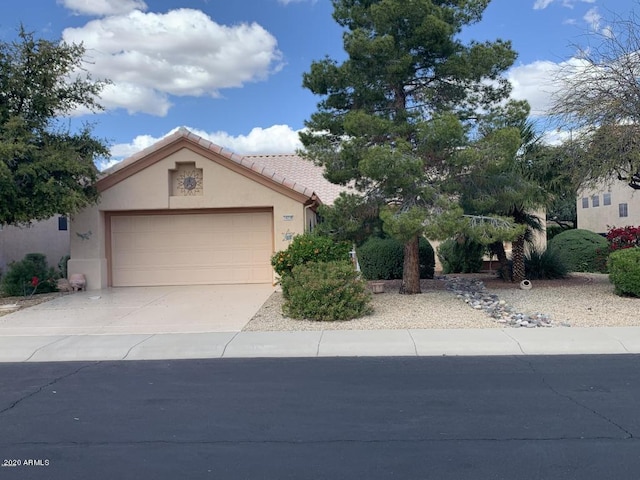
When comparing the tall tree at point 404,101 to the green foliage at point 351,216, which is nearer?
the tall tree at point 404,101

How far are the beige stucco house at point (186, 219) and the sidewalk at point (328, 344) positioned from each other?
7.37m

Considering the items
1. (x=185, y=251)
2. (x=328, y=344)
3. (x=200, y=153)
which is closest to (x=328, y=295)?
(x=328, y=344)

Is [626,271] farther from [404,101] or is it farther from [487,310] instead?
[404,101]

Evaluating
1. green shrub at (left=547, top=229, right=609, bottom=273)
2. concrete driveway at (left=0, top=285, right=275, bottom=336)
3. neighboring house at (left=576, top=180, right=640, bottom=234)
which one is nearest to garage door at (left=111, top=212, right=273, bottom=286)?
concrete driveway at (left=0, top=285, right=275, bottom=336)

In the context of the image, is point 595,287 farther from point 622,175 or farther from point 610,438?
point 610,438

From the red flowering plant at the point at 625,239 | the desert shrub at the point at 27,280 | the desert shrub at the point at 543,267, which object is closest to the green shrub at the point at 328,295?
the red flowering plant at the point at 625,239

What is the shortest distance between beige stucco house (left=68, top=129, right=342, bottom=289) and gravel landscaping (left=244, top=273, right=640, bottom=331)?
10.1ft

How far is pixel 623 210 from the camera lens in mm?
35750

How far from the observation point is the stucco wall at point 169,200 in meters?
17.1

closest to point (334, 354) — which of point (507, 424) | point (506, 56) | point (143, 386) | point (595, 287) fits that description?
point (143, 386)

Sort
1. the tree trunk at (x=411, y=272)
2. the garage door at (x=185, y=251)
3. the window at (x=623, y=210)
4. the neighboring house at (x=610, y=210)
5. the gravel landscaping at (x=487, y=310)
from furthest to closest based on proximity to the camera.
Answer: the window at (x=623, y=210), the neighboring house at (x=610, y=210), the garage door at (x=185, y=251), the tree trunk at (x=411, y=272), the gravel landscaping at (x=487, y=310)

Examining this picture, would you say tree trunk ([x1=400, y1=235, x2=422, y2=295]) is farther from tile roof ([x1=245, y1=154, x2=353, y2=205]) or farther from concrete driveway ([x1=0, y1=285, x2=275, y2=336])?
tile roof ([x1=245, y1=154, x2=353, y2=205])

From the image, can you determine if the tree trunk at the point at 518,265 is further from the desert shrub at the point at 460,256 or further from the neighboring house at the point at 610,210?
the neighboring house at the point at 610,210

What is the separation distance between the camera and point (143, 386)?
727 centimetres
